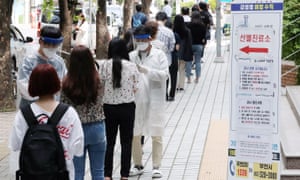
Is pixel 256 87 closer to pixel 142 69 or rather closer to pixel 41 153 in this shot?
pixel 41 153

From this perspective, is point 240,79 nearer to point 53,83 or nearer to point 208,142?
point 53,83

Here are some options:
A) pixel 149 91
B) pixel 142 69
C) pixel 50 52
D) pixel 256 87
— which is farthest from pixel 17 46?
pixel 256 87

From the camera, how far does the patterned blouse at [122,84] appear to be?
7164 mm

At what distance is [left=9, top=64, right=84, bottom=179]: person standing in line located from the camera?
4824 mm

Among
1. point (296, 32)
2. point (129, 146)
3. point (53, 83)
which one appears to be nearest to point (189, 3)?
point (296, 32)

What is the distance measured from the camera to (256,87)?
5512 mm

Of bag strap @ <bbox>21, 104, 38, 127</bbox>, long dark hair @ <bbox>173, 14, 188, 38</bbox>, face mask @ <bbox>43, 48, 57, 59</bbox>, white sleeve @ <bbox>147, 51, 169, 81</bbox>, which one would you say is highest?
long dark hair @ <bbox>173, 14, 188, 38</bbox>

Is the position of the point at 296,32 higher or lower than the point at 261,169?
higher

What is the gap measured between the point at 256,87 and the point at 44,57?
2260mm

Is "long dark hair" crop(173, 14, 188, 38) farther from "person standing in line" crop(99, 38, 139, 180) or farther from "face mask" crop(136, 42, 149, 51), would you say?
"person standing in line" crop(99, 38, 139, 180)

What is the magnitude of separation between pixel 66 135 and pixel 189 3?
32511 mm

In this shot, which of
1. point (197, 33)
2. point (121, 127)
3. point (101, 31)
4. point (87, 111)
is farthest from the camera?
point (101, 31)

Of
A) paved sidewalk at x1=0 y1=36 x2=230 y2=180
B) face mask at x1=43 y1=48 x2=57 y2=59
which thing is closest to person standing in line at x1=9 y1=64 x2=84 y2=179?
face mask at x1=43 y1=48 x2=57 y2=59

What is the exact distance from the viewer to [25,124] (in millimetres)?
4816
